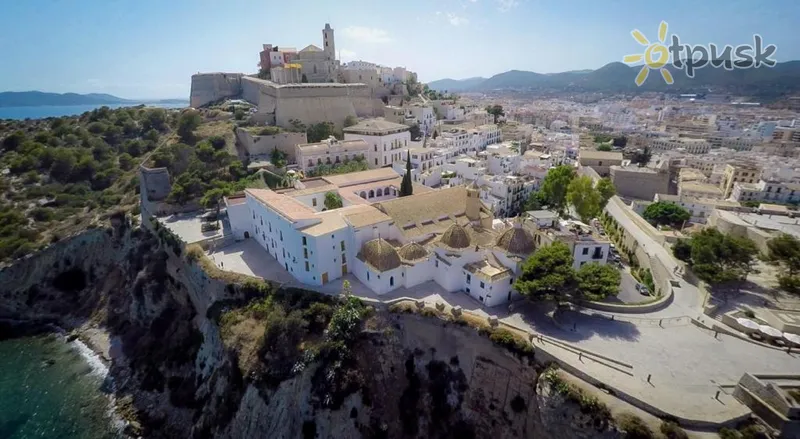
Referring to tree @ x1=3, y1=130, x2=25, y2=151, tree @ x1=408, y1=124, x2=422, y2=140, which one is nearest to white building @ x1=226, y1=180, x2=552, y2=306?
tree @ x1=408, y1=124, x2=422, y2=140

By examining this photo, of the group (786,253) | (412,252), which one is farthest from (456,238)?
(786,253)

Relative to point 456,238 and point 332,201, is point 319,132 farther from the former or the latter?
point 456,238

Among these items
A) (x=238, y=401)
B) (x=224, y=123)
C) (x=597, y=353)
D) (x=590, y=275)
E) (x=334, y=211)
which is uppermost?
(x=224, y=123)

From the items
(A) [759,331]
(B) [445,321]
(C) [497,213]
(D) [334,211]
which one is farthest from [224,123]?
(A) [759,331]

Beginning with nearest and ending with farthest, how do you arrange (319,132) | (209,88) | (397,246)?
(397,246) < (319,132) < (209,88)

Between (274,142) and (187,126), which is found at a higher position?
(187,126)

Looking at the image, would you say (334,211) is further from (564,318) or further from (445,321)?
(564,318)
